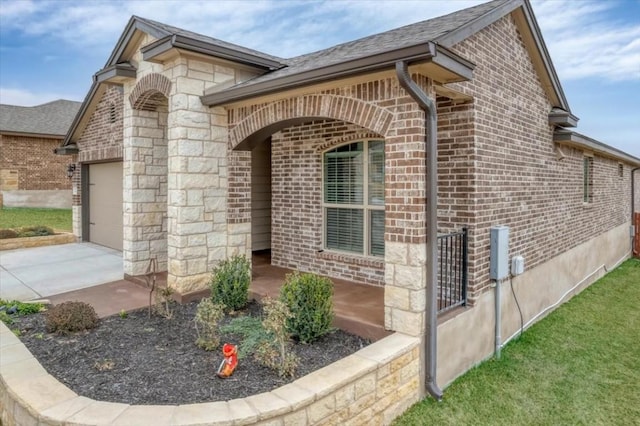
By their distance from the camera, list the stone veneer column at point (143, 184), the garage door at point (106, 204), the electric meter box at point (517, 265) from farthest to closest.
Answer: the garage door at point (106, 204)
the stone veneer column at point (143, 184)
the electric meter box at point (517, 265)

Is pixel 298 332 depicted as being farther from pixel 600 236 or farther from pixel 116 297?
pixel 600 236

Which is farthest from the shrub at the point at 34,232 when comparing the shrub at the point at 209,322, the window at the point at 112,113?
the shrub at the point at 209,322

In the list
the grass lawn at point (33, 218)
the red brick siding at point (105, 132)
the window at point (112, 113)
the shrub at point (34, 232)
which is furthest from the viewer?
the grass lawn at point (33, 218)

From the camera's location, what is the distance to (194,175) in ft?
19.0

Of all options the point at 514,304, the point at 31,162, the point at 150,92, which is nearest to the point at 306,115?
the point at 150,92

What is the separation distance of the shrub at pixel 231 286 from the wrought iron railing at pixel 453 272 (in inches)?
96.1

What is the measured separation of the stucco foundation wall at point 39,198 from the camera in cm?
2007

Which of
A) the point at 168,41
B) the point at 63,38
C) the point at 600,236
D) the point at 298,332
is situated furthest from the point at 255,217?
the point at 63,38

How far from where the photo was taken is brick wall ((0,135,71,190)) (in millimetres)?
20125

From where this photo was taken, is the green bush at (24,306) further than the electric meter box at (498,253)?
Yes

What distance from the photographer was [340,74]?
4102 mm

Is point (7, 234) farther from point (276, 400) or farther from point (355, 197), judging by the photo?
point (276, 400)

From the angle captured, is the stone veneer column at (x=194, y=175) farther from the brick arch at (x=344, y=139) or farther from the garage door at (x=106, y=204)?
the garage door at (x=106, y=204)

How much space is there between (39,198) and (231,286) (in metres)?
20.5
